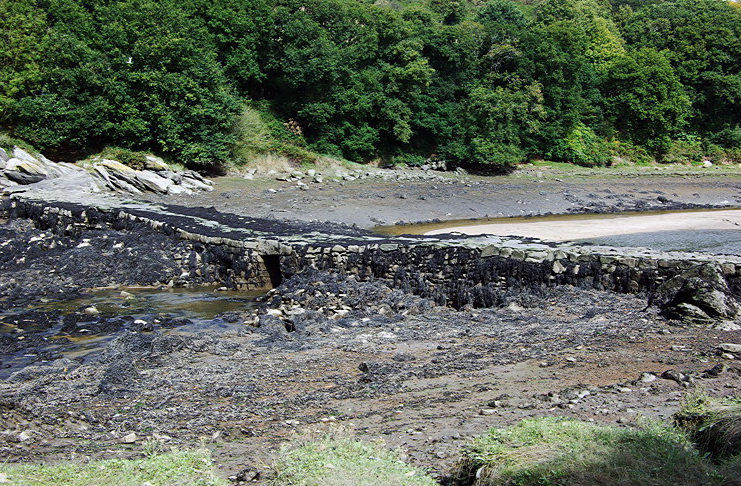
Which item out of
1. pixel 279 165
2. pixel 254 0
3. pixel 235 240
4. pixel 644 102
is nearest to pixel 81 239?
pixel 235 240

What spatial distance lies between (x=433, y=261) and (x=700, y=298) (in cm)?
A: 533

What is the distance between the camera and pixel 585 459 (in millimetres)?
5121

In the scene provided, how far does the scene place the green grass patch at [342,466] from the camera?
17.6 ft

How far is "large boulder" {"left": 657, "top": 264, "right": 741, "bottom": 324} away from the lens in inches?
431

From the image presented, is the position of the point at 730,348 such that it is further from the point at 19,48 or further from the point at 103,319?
the point at 19,48

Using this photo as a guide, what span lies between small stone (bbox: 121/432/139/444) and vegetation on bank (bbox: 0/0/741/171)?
2541 cm

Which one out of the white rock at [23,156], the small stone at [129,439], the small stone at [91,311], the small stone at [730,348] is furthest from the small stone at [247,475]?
the white rock at [23,156]

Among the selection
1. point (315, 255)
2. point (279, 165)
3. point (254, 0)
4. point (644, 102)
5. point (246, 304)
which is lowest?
point (246, 304)

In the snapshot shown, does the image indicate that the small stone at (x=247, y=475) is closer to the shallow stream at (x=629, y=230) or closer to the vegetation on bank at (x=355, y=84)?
the shallow stream at (x=629, y=230)

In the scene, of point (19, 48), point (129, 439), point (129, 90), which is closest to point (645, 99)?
point (129, 90)

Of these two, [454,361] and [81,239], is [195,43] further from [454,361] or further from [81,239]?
[454,361]

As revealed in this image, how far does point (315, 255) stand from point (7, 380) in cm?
736

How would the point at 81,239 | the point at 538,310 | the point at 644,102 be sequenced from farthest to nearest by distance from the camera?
the point at 644,102
the point at 81,239
the point at 538,310

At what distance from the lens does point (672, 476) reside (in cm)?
481
